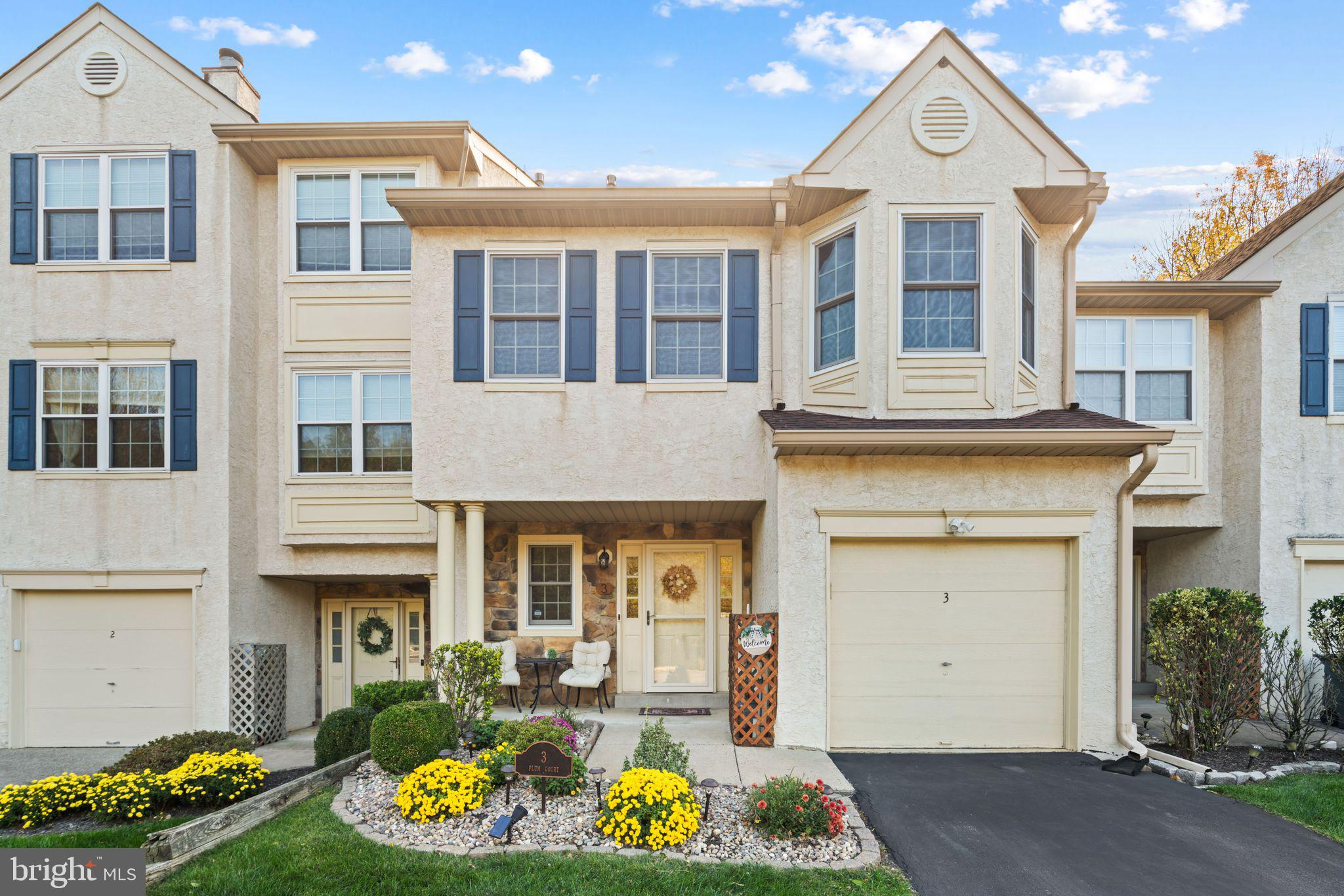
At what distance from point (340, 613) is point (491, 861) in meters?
8.11

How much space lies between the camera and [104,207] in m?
10.8

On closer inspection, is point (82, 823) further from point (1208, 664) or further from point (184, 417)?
point (1208, 664)

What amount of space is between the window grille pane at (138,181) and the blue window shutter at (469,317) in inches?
192

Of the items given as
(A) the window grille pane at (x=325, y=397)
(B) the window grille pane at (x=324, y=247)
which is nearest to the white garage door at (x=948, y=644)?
(A) the window grille pane at (x=325, y=397)

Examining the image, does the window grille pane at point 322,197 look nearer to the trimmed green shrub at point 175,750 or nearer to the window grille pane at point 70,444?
the window grille pane at point 70,444

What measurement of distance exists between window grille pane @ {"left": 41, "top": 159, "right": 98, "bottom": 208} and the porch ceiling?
7.25 meters

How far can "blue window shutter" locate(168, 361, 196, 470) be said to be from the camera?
10562 millimetres

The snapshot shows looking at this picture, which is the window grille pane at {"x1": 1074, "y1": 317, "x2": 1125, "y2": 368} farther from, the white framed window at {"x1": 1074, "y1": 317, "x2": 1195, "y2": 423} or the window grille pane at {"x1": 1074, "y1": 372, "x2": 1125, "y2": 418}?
the window grille pane at {"x1": 1074, "y1": 372, "x2": 1125, "y2": 418}

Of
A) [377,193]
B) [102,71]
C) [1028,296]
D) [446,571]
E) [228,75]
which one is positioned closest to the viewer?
[1028,296]

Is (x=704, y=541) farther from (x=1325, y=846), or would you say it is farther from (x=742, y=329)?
(x=1325, y=846)

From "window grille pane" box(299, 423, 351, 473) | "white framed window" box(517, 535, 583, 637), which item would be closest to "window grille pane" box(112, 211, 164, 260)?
"window grille pane" box(299, 423, 351, 473)

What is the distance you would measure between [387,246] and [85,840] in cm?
787

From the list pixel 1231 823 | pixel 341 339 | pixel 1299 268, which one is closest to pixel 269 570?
pixel 341 339

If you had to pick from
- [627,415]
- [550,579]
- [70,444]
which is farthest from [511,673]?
[70,444]
